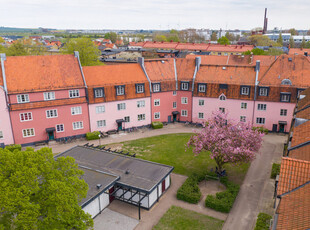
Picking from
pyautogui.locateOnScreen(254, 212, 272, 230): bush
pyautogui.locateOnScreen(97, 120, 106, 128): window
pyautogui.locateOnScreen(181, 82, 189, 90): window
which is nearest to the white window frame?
pyautogui.locateOnScreen(97, 120, 106, 128): window

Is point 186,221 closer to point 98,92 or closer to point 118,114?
point 118,114

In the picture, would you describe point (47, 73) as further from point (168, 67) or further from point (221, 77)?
point (221, 77)

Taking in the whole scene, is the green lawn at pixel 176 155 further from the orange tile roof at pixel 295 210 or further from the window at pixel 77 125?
the orange tile roof at pixel 295 210

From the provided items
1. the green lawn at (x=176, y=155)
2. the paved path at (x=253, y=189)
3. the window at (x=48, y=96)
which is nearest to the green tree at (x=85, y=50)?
the window at (x=48, y=96)

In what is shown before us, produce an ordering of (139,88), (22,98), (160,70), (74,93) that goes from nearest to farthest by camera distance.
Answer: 1. (22,98)
2. (74,93)
3. (139,88)
4. (160,70)

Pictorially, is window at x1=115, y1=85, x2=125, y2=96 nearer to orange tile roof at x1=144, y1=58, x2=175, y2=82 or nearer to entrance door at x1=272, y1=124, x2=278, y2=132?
orange tile roof at x1=144, y1=58, x2=175, y2=82

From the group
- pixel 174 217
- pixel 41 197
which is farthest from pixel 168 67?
pixel 41 197

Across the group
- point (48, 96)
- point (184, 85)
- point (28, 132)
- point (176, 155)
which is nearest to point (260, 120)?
point (184, 85)
